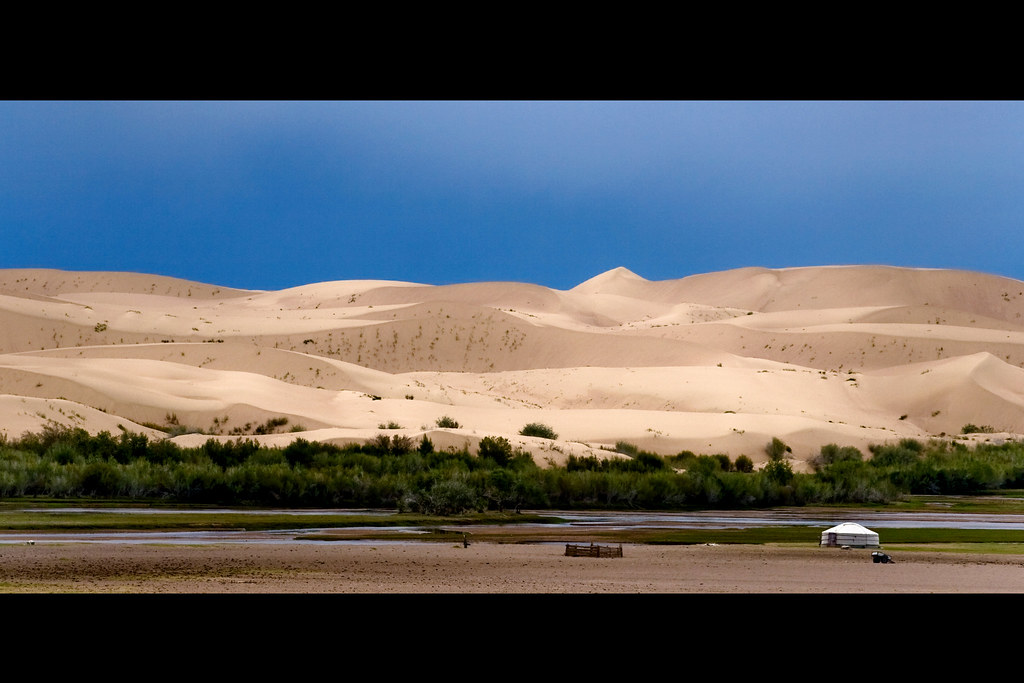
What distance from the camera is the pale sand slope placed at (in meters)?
46.8

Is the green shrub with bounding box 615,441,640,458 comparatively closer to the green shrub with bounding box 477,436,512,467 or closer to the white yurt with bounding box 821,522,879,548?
the green shrub with bounding box 477,436,512,467

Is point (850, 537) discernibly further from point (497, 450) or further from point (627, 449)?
point (627, 449)

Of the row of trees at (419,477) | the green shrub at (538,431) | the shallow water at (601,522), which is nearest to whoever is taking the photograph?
the shallow water at (601,522)

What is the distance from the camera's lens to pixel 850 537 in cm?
2009

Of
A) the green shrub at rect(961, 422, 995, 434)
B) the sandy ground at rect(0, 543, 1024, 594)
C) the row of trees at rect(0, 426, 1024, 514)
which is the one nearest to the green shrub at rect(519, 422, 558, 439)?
the row of trees at rect(0, 426, 1024, 514)

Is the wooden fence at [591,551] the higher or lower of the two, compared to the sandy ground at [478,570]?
higher

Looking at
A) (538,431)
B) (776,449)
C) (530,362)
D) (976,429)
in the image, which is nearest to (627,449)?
(538,431)

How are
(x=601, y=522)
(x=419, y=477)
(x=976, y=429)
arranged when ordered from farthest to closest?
(x=976, y=429), (x=419, y=477), (x=601, y=522)

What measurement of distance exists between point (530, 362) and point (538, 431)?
3593 centimetres

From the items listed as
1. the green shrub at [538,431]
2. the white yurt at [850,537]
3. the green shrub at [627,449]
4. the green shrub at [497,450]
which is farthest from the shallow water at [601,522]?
the green shrub at [538,431]

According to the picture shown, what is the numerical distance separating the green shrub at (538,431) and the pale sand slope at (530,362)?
3.36ft

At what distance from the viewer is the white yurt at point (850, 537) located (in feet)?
A: 65.8

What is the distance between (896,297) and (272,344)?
65.6 m

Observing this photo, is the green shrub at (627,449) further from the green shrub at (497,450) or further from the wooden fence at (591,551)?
the wooden fence at (591,551)
